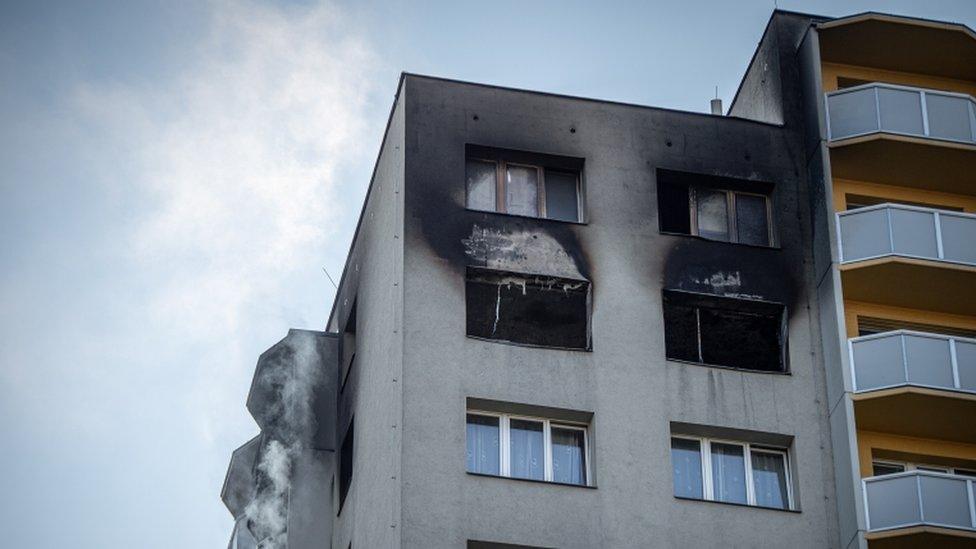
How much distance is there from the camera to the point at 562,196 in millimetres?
40531

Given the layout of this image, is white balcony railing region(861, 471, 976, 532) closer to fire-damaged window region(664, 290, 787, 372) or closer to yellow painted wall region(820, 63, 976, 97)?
fire-damaged window region(664, 290, 787, 372)

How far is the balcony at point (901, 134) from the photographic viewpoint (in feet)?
137

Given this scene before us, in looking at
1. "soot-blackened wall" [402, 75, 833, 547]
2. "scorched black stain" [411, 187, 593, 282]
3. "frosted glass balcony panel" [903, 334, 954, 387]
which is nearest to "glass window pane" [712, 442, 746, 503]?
"soot-blackened wall" [402, 75, 833, 547]

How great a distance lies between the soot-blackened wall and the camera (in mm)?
36156

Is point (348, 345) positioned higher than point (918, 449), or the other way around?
point (348, 345)

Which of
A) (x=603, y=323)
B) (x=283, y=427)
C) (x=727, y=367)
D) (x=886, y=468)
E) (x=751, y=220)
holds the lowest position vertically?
(x=886, y=468)


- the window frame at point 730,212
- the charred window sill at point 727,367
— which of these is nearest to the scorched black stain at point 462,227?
the charred window sill at point 727,367

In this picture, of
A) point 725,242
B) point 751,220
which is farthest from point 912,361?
point 751,220

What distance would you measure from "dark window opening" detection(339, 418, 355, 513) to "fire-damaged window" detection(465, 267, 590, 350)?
5223 mm

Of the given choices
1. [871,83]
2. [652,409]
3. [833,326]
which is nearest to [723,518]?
[652,409]

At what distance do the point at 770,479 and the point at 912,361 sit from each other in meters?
3.83

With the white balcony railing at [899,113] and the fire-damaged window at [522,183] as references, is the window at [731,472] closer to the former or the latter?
the fire-damaged window at [522,183]

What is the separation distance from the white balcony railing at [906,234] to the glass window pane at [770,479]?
4.58 m

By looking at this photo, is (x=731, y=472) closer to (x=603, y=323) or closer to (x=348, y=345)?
(x=603, y=323)
